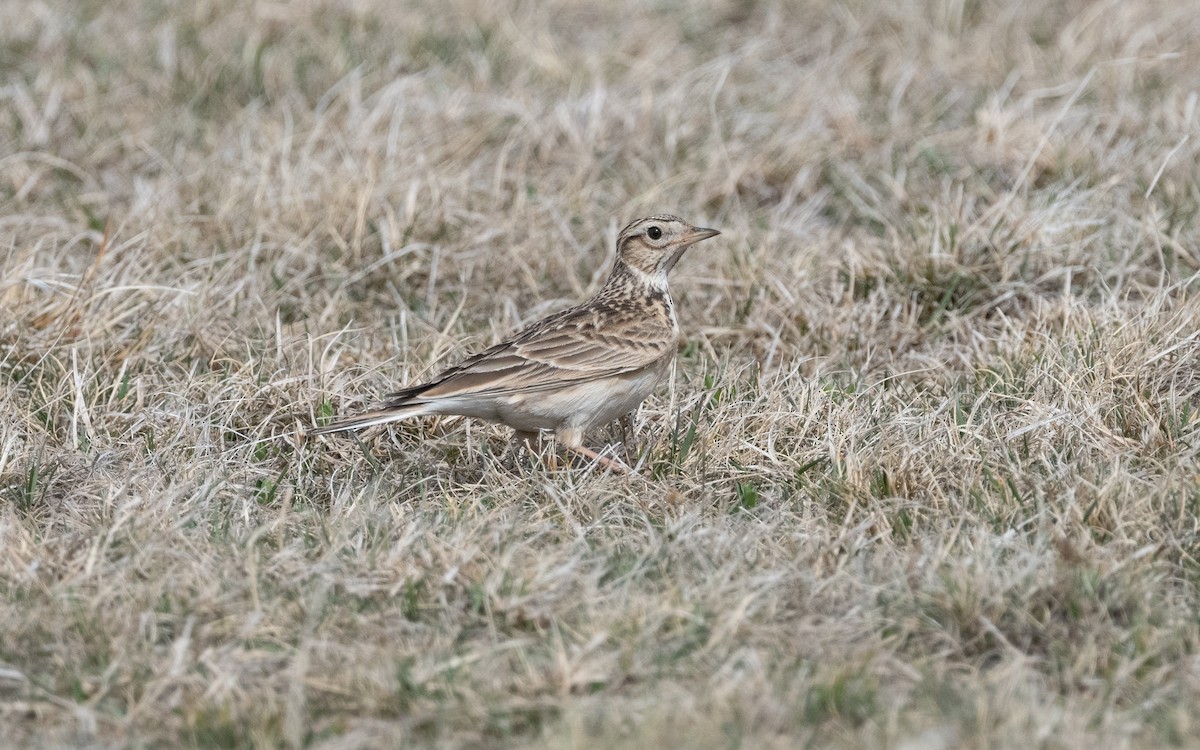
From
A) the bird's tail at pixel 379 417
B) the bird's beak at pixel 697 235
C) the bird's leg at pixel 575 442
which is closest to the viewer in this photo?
the bird's tail at pixel 379 417

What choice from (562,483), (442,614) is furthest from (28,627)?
(562,483)

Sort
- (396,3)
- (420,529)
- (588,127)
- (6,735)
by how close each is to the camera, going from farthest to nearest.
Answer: (396,3), (588,127), (420,529), (6,735)

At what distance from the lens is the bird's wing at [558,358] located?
6.19 meters

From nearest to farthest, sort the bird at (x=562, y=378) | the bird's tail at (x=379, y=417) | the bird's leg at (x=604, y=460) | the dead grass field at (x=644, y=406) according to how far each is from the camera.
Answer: the dead grass field at (x=644, y=406) < the bird's tail at (x=379, y=417) < the bird at (x=562, y=378) < the bird's leg at (x=604, y=460)

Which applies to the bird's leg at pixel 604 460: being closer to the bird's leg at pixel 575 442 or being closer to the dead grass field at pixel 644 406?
the bird's leg at pixel 575 442

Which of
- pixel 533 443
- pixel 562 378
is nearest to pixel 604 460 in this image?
pixel 562 378

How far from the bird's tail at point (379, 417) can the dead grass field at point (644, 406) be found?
30 centimetres

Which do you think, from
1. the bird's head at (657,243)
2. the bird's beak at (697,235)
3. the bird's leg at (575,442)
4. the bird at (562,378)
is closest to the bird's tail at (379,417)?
the bird at (562,378)

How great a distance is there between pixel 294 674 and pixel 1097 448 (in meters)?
3.24

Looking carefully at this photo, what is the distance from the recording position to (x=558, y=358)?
643 cm

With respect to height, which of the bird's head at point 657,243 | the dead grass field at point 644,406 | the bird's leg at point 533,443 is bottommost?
the bird's leg at point 533,443

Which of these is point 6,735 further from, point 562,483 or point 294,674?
point 562,483

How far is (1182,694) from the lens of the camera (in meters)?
4.52

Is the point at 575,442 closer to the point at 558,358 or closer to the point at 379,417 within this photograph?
the point at 558,358
